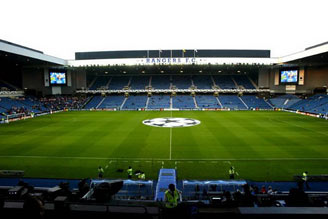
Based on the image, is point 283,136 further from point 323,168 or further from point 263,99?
point 263,99

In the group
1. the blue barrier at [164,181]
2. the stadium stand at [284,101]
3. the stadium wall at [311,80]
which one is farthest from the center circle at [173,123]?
the stadium wall at [311,80]

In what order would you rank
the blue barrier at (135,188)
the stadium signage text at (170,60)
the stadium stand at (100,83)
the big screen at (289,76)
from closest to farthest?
the blue barrier at (135,188), the big screen at (289,76), the stadium signage text at (170,60), the stadium stand at (100,83)

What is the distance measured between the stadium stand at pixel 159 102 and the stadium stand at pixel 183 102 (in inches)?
87.4

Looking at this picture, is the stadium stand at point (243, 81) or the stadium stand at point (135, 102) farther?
the stadium stand at point (243, 81)

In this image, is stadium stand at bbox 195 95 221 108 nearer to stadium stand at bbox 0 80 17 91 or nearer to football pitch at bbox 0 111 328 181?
football pitch at bbox 0 111 328 181

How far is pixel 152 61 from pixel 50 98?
32.6 metres

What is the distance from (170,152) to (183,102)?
1877 inches

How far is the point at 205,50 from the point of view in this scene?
74.6 meters

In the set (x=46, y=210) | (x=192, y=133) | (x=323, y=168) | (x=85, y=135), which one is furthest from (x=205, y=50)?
(x=46, y=210)

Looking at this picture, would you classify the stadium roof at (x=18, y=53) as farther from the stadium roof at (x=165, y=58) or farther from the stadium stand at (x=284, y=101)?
the stadium stand at (x=284, y=101)

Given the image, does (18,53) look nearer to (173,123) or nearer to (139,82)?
(173,123)

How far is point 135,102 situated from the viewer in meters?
69.6

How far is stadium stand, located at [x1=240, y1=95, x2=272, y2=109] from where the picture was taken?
63972mm

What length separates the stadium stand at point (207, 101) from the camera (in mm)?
65544
